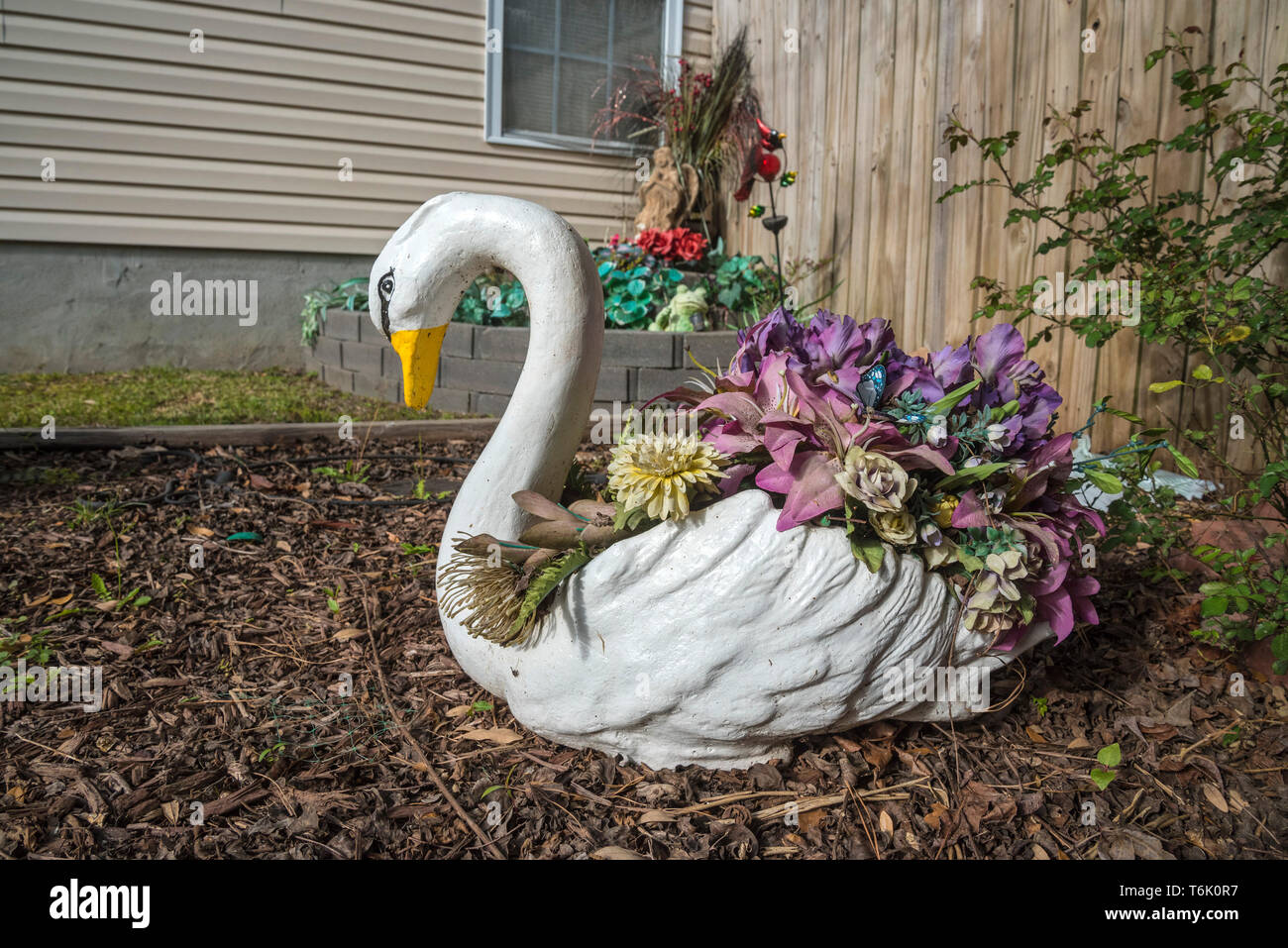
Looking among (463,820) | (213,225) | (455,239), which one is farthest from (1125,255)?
(213,225)

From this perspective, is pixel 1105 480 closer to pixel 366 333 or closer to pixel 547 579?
pixel 547 579

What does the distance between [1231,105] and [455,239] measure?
9.57 feet

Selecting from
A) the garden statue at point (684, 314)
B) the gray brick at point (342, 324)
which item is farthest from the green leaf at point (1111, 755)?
the gray brick at point (342, 324)

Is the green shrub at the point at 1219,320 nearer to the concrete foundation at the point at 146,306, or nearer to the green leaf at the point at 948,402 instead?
the green leaf at the point at 948,402

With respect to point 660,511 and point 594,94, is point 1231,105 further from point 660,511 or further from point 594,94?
point 594,94

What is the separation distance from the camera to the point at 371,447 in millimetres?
4242

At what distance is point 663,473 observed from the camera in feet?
5.11

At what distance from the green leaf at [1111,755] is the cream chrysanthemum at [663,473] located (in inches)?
42.1

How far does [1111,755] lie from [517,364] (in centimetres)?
371

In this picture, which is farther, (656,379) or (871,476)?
Answer: (656,379)

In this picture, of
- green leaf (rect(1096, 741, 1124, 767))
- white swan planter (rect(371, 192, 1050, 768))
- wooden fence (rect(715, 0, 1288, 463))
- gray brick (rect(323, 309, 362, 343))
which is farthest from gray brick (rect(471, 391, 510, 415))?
green leaf (rect(1096, 741, 1124, 767))

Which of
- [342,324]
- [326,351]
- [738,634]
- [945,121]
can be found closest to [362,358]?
[342,324]

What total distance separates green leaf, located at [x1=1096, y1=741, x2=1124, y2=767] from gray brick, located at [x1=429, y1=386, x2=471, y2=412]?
402 cm

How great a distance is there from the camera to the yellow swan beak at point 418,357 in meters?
1.94
